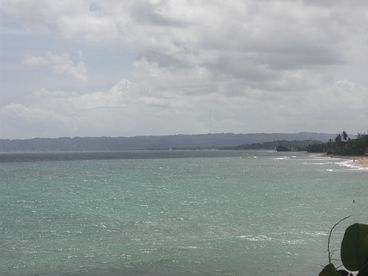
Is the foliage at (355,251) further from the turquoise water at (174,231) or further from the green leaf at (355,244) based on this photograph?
the turquoise water at (174,231)

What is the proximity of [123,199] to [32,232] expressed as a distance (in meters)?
24.8

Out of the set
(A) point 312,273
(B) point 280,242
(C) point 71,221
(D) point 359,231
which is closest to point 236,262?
(A) point 312,273

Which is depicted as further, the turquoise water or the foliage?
the turquoise water

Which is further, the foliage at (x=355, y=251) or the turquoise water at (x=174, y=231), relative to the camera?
the turquoise water at (x=174, y=231)

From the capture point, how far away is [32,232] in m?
35.5

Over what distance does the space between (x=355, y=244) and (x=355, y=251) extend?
33 millimetres

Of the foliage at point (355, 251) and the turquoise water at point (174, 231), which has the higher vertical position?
the foliage at point (355, 251)

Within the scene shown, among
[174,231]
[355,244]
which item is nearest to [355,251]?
[355,244]

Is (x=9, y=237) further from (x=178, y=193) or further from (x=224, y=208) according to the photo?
(x=178, y=193)

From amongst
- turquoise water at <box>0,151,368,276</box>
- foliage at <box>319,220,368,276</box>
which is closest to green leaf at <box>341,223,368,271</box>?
foliage at <box>319,220,368,276</box>

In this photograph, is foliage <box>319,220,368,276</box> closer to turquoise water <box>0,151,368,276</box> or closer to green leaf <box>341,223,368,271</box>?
green leaf <box>341,223,368,271</box>

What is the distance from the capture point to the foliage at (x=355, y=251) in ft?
7.45

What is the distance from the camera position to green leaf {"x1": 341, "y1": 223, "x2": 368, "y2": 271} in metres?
2.27

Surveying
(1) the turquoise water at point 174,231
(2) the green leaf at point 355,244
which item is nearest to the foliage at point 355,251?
(2) the green leaf at point 355,244
